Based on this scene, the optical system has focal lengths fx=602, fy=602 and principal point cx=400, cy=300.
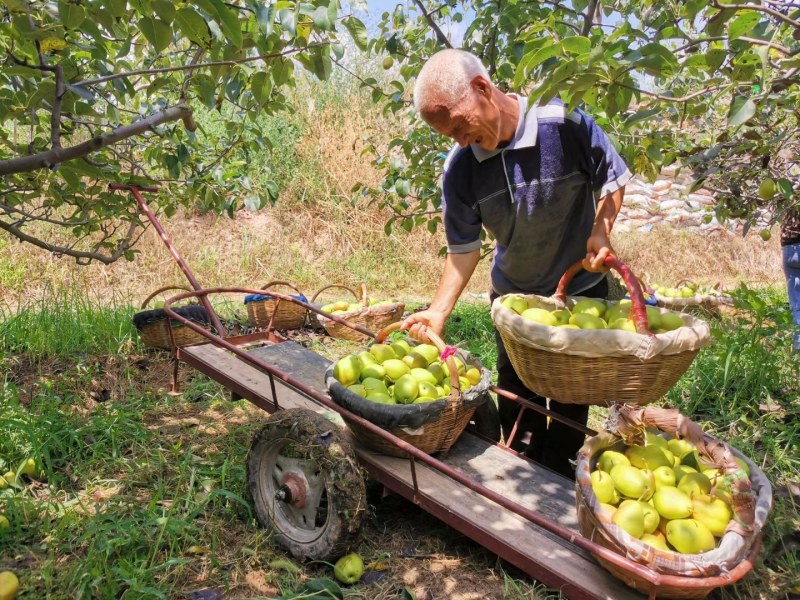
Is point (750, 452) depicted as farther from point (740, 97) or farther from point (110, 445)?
point (110, 445)

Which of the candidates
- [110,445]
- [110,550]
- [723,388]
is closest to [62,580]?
[110,550]

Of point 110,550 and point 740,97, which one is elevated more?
point 740,97

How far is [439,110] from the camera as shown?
2.19m

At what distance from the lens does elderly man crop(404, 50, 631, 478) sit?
87.4 inches

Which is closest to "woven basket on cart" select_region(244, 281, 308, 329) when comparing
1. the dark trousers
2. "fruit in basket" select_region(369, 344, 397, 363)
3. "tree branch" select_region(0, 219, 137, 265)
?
"tree branch" select_region(0, 219, 137, 265)

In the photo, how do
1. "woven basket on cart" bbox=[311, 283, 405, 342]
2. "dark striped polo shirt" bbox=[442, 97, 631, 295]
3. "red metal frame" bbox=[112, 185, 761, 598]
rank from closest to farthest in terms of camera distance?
"red metal frame" bbox=[112, 185, 761, 598] < "dark striped polo shirt" bbox=[442, 97, 631, 295] < "woven basket on cart" bbox=[311, 283, 405, 342]

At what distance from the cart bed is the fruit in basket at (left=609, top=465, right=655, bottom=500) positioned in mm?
282

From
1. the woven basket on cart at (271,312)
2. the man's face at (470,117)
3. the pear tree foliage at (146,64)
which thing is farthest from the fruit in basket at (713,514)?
the woven basket on cart at (271,312)

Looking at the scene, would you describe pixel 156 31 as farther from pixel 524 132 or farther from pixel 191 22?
pixel 524 132

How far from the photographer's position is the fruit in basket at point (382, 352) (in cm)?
262

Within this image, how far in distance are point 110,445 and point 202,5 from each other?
2662 mm

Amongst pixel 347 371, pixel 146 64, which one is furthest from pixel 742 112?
pixel 146 64

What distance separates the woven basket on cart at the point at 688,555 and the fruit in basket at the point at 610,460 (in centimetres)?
3

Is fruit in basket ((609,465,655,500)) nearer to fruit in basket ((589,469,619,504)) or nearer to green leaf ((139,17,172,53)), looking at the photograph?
fruit in basket ((589,469,619,504))
